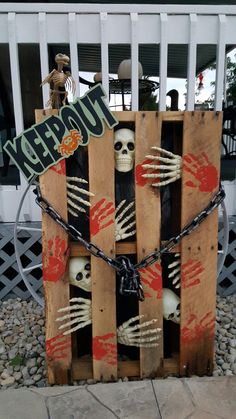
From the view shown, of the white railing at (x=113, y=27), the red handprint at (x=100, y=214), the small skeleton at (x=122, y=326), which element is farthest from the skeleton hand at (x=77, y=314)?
the white railing at (x=113, y=27)

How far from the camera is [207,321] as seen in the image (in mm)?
1810

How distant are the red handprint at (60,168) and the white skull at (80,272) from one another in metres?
0.44

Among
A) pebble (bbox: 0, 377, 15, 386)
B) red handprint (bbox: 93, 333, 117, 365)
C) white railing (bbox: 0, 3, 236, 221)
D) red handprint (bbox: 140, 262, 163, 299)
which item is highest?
white railing (bbox: 0, 3, 236, 221)

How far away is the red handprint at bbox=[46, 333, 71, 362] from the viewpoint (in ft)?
5.74

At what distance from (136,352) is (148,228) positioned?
76 centimetres

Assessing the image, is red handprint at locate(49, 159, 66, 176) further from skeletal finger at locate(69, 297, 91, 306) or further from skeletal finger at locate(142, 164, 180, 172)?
skeletal finger at locate(69, 297, 91, 306)

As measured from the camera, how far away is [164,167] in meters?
1.61

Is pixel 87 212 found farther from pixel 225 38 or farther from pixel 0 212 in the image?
pixel 225 38

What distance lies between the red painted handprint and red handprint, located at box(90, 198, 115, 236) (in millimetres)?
673

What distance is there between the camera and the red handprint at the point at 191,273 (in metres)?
1.74

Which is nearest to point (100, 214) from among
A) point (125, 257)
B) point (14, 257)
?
point (125, 257)

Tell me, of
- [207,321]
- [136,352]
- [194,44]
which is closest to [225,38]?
[194,44]

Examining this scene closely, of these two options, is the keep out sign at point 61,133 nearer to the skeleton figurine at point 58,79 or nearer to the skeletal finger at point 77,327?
the skeleton figurine at point 58,79

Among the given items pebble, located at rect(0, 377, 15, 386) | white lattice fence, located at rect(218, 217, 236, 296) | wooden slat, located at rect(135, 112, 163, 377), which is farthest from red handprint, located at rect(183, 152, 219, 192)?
pebble, located at rect(0, 377, 15, 386)
